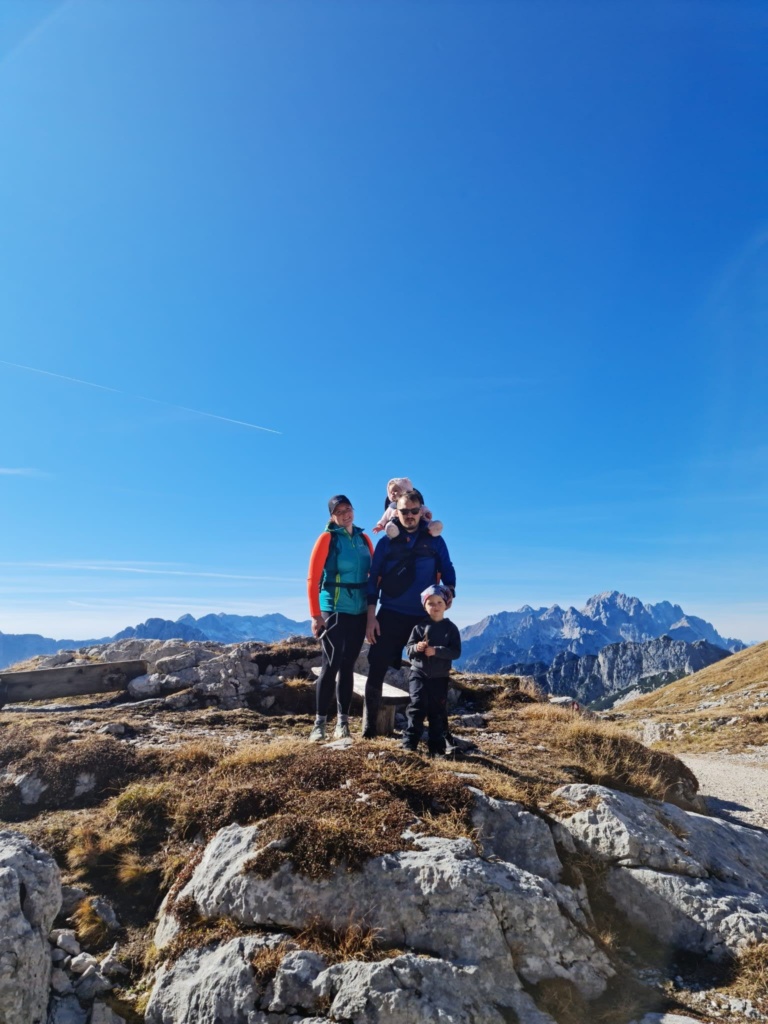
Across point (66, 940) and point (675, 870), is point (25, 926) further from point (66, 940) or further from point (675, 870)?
point (675, 870)

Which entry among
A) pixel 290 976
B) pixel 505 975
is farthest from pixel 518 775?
pixel 290 976

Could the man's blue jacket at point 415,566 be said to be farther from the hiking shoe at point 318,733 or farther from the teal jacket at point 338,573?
the hiking shoe at point 318,733

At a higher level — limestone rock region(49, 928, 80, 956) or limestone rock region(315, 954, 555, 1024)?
limestone rock region(315, 954, 555, 1024)

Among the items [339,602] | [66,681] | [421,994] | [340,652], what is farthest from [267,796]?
[66,681]

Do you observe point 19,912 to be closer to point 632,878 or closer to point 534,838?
point 534,838

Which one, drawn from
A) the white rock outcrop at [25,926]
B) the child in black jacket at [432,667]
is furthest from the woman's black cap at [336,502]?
the white rock outcrop at [25,926]

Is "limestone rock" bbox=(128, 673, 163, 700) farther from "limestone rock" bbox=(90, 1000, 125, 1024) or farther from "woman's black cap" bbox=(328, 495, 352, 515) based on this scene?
"limestone rock" bbox=(90, 1000, 125, 1024)

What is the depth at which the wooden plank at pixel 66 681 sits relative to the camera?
1669 cm

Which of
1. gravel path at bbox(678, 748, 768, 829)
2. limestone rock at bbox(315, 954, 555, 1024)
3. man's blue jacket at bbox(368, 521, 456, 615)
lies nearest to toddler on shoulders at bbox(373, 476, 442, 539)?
man's blue jacket at bbox(368, 521, 456, 615)

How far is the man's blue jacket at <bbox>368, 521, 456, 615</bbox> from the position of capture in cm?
999

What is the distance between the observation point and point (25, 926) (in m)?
5.41

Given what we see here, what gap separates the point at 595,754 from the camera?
10031mm

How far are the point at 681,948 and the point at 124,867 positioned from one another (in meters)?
6.46

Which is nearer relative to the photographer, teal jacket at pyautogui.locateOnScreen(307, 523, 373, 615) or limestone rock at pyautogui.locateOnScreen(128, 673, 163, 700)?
teal jacket at pyautogui.locateOnScreen(307, 523, 373, 615)
